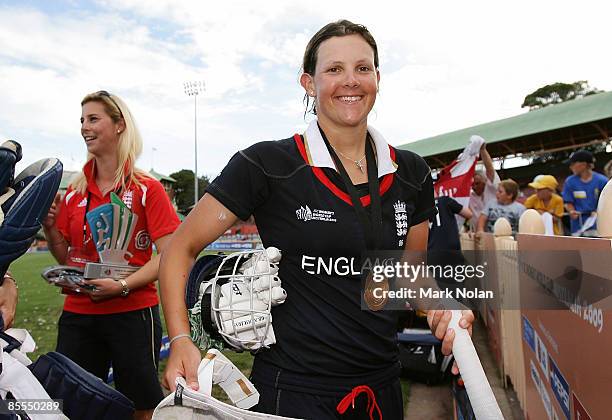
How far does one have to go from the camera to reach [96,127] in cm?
295

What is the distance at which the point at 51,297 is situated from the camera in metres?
11.5

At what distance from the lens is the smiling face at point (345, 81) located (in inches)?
72.4

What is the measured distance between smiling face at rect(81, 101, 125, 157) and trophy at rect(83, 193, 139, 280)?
34cm

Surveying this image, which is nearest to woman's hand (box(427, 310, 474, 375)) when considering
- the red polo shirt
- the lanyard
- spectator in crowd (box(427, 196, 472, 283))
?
the lanyard

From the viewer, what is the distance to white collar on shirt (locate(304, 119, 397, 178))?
1.79 meters

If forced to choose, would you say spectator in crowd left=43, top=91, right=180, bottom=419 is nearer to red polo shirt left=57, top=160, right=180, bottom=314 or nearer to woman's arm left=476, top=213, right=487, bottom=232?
red polo shirt left=57, top=160, right=180, bottom=314

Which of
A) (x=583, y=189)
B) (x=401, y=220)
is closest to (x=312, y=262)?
(x=401, y=220)

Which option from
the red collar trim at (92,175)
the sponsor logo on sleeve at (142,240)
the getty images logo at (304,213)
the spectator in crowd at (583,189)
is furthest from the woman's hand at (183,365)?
the spectator in crowd at (583,189)

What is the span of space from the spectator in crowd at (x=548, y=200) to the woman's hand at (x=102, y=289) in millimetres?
6291

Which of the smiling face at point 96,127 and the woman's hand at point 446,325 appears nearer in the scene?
the woman's hand at point 446,325

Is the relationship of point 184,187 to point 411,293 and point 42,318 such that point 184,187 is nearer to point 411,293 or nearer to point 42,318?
point 42,318

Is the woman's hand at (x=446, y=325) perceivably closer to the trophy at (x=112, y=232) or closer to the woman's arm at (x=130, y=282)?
the woman's arm at (x=130, y=282)

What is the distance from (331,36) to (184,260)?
100cm

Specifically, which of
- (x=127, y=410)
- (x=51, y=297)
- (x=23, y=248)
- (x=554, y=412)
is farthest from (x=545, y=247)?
(x=51, y=297)
